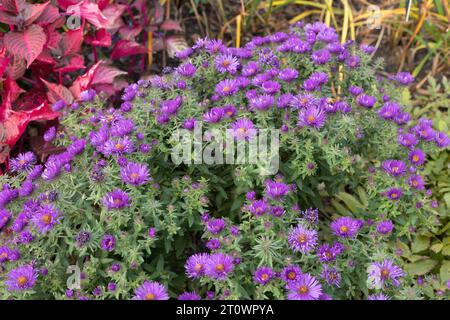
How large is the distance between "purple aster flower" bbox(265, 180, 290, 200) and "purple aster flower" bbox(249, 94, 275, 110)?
0.89 feet

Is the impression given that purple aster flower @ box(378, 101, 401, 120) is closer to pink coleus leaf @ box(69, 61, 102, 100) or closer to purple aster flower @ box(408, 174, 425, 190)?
purple aster flower @ box(408, 174, 425, 190)

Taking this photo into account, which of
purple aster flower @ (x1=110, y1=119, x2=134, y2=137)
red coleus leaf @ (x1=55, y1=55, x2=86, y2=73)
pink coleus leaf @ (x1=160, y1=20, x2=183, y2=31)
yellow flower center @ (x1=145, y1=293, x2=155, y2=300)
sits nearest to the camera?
yellow flower center @ (x1=145, y1=293, x2=155, y2=300)

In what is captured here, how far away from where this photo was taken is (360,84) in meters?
2.12

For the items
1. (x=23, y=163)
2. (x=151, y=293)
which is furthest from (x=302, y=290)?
(x=23, y=163)

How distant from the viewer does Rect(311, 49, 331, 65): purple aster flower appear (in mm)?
1951

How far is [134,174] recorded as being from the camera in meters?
1.50

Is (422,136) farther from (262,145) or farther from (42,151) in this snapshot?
(42,151)

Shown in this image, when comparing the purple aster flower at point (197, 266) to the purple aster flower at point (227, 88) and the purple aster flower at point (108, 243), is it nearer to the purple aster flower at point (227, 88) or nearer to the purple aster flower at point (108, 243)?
the purple aster flower at point (108, 243)

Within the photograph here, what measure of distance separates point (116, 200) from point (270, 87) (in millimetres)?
664

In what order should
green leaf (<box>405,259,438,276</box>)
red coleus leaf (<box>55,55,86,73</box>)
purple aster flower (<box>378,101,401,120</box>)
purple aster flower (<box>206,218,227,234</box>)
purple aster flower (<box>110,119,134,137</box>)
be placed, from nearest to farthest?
purple aster flower (<box>206,218,227,234</box>) → purple aster flower (<box>110,119,134,137</box>) → purple aster flower (<box>378,101,401,120</box>) → green leaf (<box>405,259,438,276</box>) → red coleus leaf (<box>55,55,86,73</box>)

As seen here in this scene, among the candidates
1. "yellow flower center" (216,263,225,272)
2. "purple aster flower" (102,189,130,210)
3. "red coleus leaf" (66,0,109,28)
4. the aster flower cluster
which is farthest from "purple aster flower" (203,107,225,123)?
"red coleus leaf" (66,0,109,28)

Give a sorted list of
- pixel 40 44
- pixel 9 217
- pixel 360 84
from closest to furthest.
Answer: pixel 9 217 → pixel 360 84 → pixel 40 44

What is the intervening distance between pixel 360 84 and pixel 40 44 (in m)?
1.37
